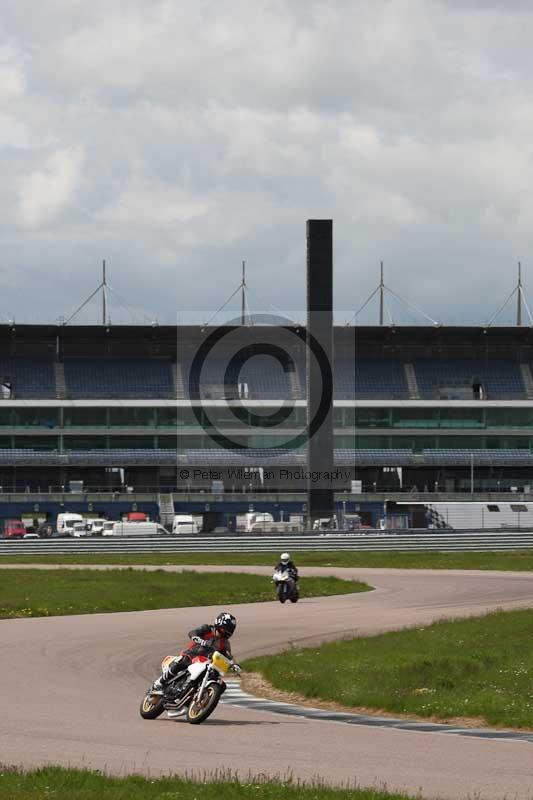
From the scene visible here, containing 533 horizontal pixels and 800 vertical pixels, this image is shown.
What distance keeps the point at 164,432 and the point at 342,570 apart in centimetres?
5336

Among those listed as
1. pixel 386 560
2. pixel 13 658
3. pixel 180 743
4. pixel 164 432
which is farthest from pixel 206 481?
pixel 180 743

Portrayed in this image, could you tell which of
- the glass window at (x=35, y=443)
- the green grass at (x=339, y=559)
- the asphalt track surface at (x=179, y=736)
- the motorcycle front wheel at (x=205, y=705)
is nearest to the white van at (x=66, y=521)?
the glass window at (x=35, y=443)

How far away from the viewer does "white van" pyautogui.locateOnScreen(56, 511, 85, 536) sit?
301ft

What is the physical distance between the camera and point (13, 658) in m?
25.8

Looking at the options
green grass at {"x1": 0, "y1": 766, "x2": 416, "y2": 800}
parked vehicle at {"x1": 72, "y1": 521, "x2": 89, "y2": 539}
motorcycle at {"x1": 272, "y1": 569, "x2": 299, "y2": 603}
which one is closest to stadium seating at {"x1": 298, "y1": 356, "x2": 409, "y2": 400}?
parked vehicle at {"x1": 72, "y1": 521, "x2": 89, "y2": 539}

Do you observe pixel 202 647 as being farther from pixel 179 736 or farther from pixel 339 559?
pixel 339 559

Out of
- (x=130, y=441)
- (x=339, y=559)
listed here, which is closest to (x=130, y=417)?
(x=130, y=441)

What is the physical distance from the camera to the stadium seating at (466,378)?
111875mm

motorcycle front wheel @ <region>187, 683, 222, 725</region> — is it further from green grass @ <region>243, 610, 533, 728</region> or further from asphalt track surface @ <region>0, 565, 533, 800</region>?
green grass @ <region>243, 610, 533, 728</region>

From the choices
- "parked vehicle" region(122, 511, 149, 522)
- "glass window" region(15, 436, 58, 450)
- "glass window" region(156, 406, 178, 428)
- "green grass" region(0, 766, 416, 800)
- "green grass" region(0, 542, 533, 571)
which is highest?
"glass window" region(156, 406, 178, 428)

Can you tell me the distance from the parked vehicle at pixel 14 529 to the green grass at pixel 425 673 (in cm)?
6263

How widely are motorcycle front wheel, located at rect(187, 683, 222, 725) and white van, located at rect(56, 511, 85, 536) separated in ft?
244

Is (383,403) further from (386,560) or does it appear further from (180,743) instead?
(180,743)

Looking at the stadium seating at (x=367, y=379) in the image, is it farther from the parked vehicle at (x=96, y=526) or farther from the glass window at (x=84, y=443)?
the parked vehicle at (x=96, y=526)
